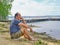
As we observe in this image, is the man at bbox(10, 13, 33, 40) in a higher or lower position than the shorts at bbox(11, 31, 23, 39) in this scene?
higher

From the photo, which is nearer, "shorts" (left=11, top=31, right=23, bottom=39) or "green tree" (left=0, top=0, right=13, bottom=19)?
"shorts" (left=11, top=31, right=23, bottom=39)

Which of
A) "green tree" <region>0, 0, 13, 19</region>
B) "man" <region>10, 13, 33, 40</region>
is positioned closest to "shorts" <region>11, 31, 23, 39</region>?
"man" <region>10, 13, 33, 40</region>

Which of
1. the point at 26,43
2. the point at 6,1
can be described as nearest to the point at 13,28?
the point at 26,43

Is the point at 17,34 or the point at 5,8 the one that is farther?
the point at 5,8

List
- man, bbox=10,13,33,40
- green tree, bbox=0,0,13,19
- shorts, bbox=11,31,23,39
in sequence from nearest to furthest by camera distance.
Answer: man, bbox=10,13,33,40, shorts, bbox=11,31,23,39, green tree, bbox=0,0,13,19

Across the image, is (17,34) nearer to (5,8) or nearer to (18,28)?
(18,28)

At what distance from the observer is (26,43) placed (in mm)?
15883

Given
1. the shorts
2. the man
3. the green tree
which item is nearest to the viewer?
the man

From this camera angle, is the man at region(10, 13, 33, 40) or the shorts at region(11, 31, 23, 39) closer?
the man at region(10, 13, 33, 40)

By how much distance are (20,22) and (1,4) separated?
167 feet

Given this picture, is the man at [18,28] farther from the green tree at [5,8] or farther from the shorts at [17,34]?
the green tree at [5,8]

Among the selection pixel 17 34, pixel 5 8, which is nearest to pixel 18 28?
pixel 17 34

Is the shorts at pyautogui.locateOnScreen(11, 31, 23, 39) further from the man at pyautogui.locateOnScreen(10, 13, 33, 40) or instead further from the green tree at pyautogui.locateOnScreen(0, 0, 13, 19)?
the green tree at pyautogui.locateOnScreen(0, 0, 13, 19)

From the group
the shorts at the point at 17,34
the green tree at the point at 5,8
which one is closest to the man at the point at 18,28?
the shorts at the point at 17,34
